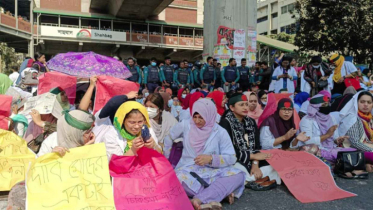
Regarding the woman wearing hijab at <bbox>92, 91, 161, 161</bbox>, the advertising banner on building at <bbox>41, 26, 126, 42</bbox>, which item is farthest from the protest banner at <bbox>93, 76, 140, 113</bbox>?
the advertising banner on building at <bbox>41, 26, 126, 42</bbox>

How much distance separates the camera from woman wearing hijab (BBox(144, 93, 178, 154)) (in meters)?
3.98

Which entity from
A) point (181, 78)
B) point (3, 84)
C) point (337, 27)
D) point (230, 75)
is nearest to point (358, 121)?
point (3, 84)

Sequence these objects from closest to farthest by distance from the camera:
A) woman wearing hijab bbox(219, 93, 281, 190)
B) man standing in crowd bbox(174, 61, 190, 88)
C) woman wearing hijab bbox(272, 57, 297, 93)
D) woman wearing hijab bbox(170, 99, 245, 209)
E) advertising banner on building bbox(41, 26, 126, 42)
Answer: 1. woman wearing hijab bbox(170, 99, 245, 209)
2. woman wearing hijab bbox(219, 93, 281, 190)
3. woman wearing hijab bbox(272, 57, 297, 93)
4. man standing in crowd bbox(174, 61, 190, 88)
5. advertising banner on building bbox(41, 26, 126, 42)

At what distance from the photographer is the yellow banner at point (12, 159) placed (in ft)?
10.3

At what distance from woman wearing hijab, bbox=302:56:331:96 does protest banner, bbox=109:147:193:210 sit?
5.80 metres

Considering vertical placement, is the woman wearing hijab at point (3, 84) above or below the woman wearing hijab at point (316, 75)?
below

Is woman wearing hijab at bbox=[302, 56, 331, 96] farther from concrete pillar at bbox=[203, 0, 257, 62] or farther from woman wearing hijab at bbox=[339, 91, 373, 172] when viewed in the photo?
concrete pillar at bbox=[203, 0, 257, 62]

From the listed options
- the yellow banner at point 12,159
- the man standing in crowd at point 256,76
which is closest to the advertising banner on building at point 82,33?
the man standing in crowd at point 256,76

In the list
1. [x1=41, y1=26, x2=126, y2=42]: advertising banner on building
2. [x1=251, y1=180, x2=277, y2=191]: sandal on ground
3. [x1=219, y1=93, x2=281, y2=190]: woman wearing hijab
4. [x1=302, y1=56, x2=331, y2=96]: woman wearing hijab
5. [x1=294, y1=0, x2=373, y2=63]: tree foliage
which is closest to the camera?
[x1=251, y1=180, x2=277, y2=191]: sandal on ground

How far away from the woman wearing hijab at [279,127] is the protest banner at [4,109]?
116 inches

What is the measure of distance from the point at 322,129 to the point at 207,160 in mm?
2224

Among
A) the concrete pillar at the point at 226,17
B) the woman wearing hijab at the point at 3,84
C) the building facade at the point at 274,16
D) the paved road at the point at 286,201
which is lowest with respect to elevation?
the paved road at the point at 286,201

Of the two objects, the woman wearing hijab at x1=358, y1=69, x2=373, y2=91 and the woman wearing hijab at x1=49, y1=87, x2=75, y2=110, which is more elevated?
the woman wearing hijab at x1=358, y1=69, x2=373, y2=91

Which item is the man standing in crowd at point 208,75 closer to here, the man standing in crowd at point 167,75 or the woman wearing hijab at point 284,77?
the man standing in crowd at point 167,75
